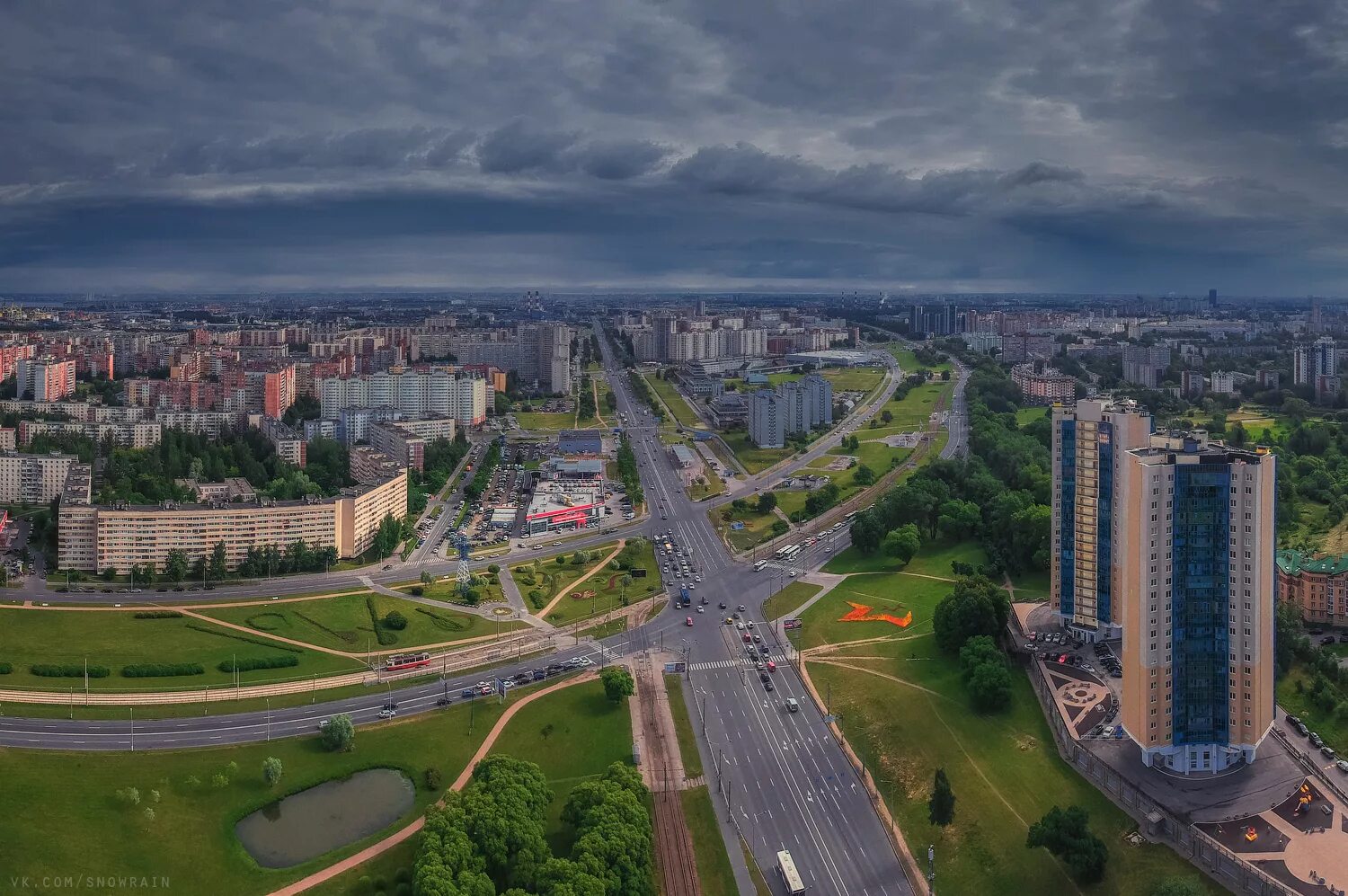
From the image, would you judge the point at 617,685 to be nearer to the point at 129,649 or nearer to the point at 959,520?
the point at 129,649

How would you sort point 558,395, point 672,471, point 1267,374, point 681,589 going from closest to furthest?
point 681,589, point 672,471, point 1267,374, point 558,395

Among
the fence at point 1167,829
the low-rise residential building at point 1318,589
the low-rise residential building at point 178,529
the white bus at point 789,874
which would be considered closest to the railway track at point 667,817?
the white bus at point 789,874

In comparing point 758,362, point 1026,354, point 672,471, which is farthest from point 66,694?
point 1026,354

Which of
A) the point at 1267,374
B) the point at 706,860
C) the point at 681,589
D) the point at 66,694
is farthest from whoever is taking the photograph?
the point at 1267,374

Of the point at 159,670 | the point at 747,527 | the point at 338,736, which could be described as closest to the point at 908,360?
the point at 747,527

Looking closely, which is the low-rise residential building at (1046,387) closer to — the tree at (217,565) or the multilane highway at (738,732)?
the multilane highway at (738,732)

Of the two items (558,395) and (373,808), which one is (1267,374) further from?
(373,808)
